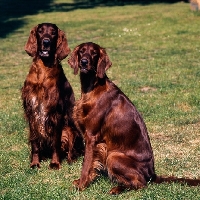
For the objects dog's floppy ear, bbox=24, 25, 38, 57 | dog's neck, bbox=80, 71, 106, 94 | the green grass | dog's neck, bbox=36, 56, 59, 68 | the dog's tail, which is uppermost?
dog's floppy ear, bbox=24, 25, 38, 57

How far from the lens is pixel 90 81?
510 centimetres

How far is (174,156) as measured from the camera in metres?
6.04

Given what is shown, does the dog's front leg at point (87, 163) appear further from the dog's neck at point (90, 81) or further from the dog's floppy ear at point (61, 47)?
the dog's floppy ear at point (61, 47)

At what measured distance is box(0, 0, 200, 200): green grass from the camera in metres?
5.07

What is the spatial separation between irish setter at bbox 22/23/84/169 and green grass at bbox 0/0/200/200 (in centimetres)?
29

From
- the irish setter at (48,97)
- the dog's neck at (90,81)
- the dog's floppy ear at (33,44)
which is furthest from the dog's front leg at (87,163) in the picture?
the dog's floppy ear at (33,44)

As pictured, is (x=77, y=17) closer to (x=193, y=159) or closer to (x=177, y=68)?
(x=177, y=68)

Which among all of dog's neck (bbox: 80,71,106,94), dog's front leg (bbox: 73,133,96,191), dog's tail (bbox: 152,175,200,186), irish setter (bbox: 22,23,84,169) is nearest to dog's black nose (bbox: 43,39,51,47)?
irish setter (bbox: 22,23,84,169)

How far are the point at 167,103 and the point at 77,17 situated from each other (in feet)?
57.6

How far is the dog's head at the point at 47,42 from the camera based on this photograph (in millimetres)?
5602

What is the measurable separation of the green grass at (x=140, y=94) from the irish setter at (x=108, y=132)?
0.52 ft

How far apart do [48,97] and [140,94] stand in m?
3.99

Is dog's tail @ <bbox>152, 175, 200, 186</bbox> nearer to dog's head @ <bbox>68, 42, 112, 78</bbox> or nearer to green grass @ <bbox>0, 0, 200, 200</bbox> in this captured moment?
green grass @ <bbox>0, 0, 200, 200</bbox>

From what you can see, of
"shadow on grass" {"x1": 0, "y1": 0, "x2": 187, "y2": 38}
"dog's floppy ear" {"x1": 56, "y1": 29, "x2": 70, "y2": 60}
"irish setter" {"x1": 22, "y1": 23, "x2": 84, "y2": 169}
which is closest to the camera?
"irish setter" {"x1": 22, "y1": 23, "x2": 84, "y2": 169}
